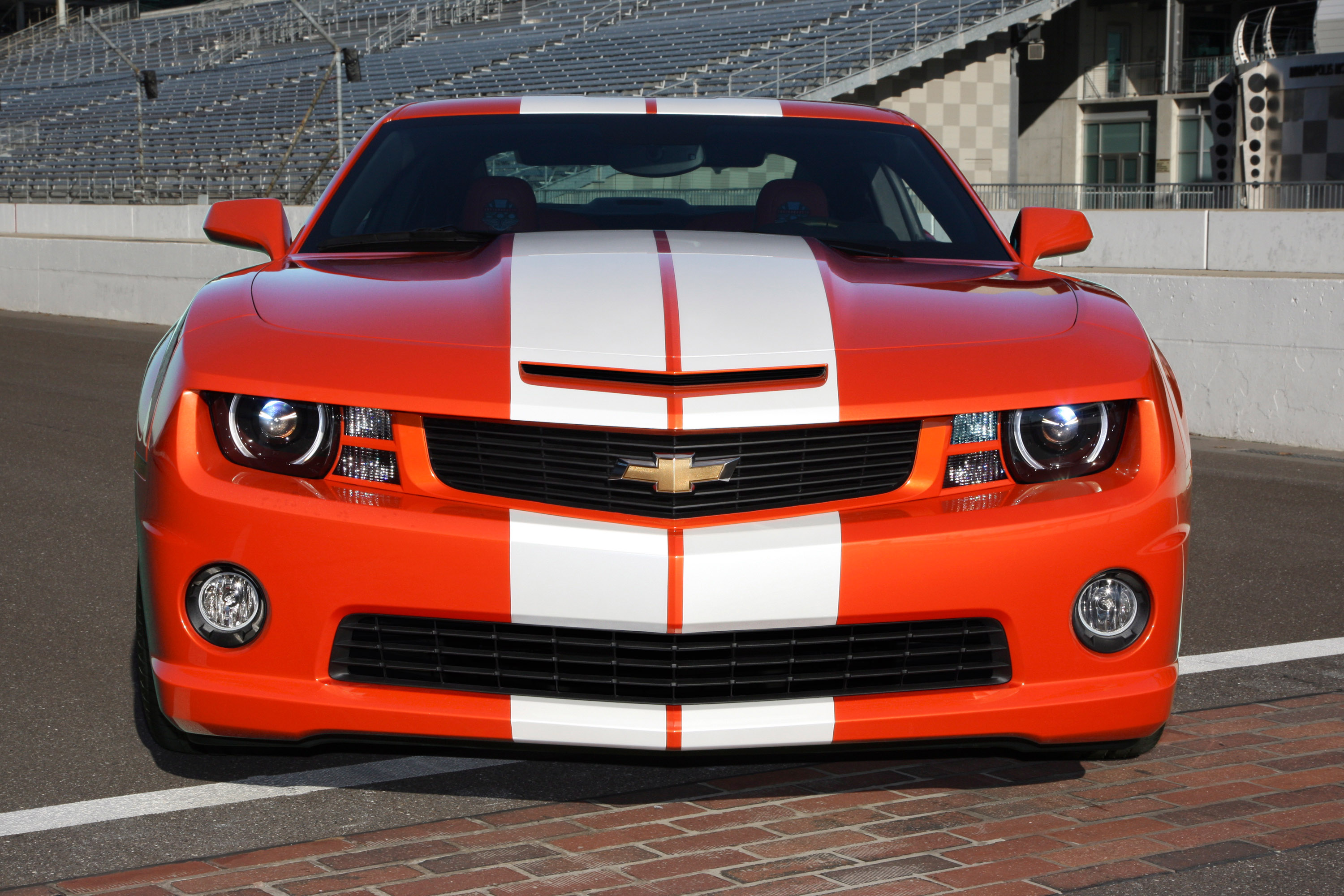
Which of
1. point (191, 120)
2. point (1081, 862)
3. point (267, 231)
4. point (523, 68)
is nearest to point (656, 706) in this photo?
point (1081, 862)

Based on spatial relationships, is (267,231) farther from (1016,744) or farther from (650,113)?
(1016,744)

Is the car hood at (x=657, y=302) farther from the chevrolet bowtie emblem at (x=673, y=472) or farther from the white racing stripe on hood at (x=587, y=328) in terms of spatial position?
the chevrolet bowtie emblem at (x=673, y=472)

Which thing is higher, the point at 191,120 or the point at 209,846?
the point at 191,120

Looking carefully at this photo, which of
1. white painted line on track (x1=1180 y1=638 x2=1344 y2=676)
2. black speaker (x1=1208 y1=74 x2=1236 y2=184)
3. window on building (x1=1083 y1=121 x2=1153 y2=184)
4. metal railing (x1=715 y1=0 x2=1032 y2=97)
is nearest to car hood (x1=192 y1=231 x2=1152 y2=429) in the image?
white painted line on track (x1=1180 y1=638 x2=1344 y2=676)

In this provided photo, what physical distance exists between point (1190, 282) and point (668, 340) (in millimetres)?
7327

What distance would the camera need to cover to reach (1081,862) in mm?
2945

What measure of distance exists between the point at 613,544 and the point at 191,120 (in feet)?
131

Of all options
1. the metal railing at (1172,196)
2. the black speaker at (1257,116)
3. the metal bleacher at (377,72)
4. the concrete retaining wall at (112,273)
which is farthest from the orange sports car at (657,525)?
the black speaker at (1257,116)

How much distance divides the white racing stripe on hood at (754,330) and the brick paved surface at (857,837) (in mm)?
832

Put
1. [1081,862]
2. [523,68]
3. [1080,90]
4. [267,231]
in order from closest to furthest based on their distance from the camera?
1. [1081,862]
2. [267,231]
3. [523,68]
4. [1080,90]

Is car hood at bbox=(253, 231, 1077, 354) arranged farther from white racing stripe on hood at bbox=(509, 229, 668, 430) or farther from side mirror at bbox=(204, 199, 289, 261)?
side mirror at bbox=(204, 199, 289, 261)

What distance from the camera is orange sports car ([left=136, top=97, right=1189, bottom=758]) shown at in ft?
9.10

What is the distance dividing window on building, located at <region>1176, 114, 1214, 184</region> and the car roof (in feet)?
137

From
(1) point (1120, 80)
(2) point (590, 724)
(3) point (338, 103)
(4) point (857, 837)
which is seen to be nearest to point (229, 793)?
(2) point (590, 724)
